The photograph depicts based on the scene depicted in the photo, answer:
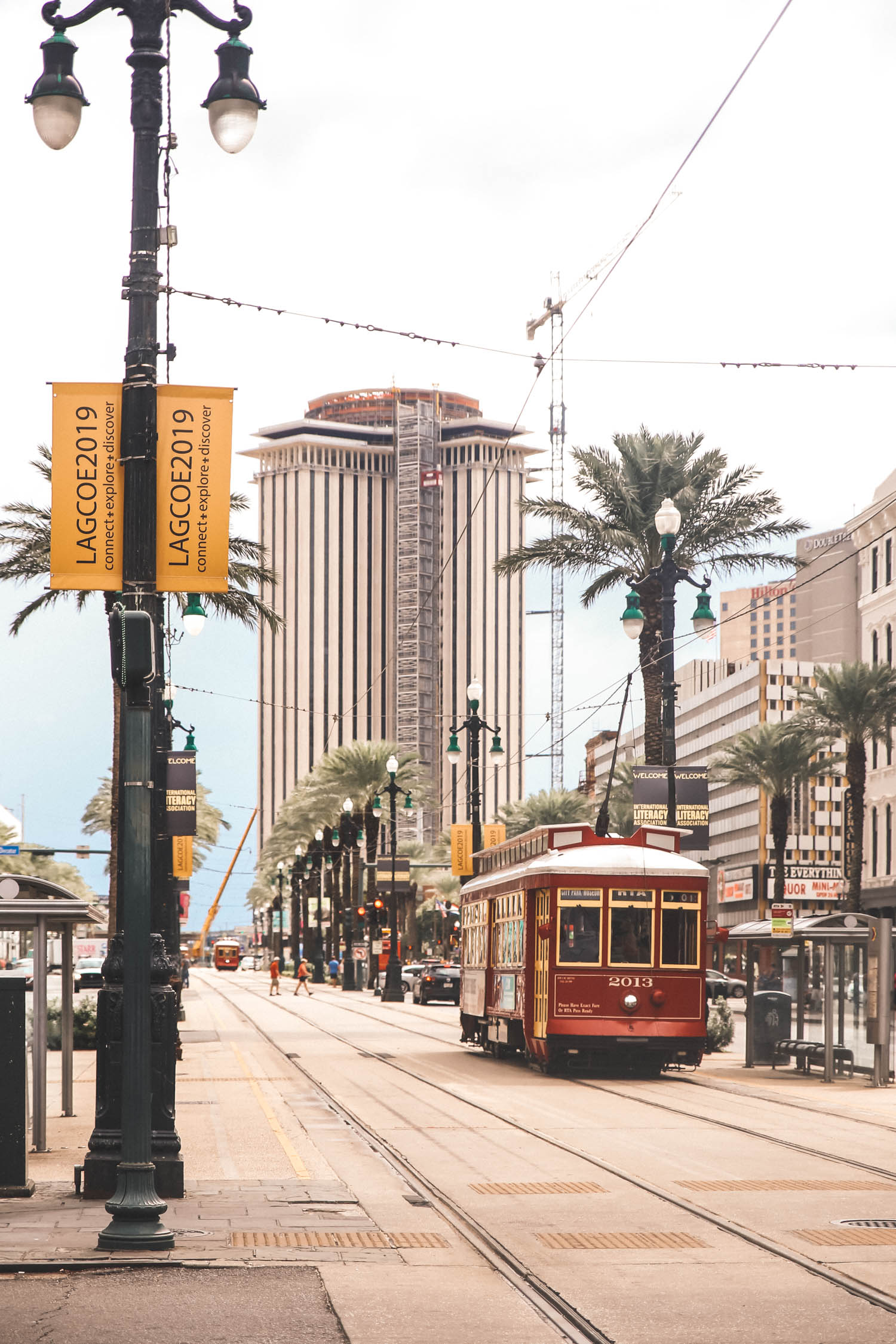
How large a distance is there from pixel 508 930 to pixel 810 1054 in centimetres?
495

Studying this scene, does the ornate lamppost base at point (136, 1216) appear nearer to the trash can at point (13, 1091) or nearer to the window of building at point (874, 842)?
the trash can at point (13, 1091)

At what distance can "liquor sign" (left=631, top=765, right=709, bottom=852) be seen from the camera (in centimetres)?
2794

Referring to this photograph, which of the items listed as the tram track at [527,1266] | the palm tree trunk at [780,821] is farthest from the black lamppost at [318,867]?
the tram track at [527,1266]

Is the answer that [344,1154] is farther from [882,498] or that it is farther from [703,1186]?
[882,498]

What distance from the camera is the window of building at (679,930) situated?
24438 mm

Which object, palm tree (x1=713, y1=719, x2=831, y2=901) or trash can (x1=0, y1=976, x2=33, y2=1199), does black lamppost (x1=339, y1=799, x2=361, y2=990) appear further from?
trash can (x1=0, y1=976, x2=33, y2=1199)

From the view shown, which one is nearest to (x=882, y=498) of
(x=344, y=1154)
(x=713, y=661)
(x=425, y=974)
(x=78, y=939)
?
(x=425, y=974)

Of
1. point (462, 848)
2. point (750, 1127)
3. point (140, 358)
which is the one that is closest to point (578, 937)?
point (750, 1127)

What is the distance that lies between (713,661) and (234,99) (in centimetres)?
15177

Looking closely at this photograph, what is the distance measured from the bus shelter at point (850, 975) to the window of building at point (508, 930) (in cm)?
349

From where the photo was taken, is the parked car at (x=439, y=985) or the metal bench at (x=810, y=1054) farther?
the parked car at (x=439, y=985)

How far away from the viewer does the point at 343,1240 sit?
10.7m

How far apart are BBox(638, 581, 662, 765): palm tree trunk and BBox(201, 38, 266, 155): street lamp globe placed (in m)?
23.4

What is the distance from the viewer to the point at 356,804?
84.1 metres
